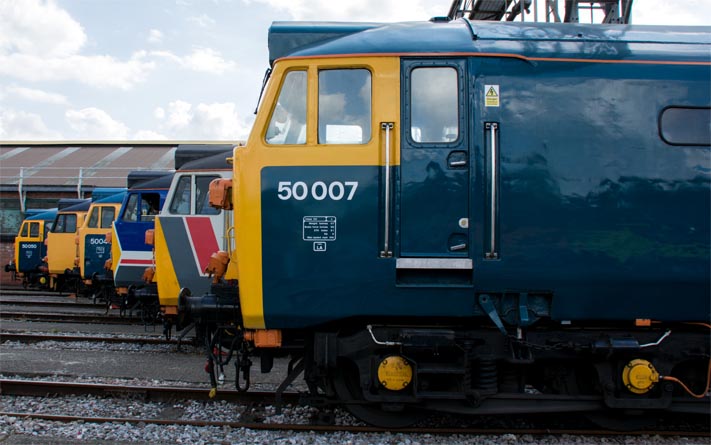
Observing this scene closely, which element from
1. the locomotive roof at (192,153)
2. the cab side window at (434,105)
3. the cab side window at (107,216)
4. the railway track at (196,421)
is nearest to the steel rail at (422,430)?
the railway track at (196,421)

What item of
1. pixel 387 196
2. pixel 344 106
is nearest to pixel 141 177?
pixel 344 106

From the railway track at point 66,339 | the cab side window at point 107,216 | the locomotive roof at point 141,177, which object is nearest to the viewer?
the railway track at point 66,339

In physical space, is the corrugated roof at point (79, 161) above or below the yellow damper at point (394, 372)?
above

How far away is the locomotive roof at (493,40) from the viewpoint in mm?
4609

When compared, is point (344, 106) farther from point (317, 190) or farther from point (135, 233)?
point (135, 233)

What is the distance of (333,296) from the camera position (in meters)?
4.56

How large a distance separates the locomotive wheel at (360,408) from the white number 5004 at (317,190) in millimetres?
1644

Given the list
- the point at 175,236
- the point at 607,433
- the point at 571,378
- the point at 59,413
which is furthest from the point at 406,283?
the point at 175,236

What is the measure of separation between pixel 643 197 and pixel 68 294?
21.5m

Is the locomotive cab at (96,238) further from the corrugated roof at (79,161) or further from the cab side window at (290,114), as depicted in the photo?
the cab side window at (290,114)

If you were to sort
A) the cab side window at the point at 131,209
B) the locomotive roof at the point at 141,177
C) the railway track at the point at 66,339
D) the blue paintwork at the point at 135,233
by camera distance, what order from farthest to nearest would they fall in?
the locomotive roof at the point at 141,177 → the cab side window at the point at 131,209 → the blue paintwork at the point at 135,233 → the railway track at the point at 66,339

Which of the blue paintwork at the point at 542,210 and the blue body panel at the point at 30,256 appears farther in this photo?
the blue body panel at the point at 30,256

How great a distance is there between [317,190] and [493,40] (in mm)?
2039

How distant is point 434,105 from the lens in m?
4.59
